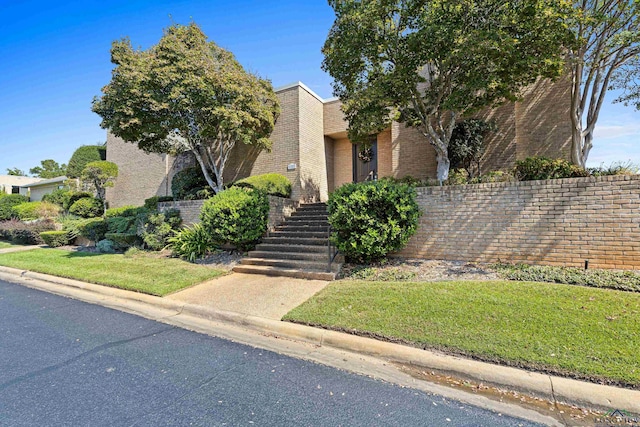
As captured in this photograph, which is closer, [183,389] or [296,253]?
[183,389]

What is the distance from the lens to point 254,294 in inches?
229

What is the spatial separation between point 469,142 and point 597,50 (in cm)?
347

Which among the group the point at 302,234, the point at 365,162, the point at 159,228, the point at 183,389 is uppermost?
the point at 365,162

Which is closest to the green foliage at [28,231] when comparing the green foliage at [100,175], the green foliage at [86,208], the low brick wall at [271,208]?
the green foliage at [86,208]

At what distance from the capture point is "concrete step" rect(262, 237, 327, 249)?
26.5 feet

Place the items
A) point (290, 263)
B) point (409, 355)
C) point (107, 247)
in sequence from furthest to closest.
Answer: point (107, 247), point (290, 263), point (409, 355)

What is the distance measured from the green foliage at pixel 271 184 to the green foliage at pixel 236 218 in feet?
5.82

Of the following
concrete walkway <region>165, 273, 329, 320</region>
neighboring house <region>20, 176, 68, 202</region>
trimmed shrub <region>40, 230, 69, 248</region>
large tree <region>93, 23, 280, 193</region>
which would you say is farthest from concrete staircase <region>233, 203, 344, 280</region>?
neighboring house <region>20, 176, 68, 202</region>

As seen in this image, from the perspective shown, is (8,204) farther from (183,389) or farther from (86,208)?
(183,389)

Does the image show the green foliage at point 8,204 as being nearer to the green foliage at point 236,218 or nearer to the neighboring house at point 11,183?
the neighboring house at point 11,183

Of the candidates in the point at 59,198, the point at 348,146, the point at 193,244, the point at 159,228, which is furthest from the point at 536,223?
the point at 59,198

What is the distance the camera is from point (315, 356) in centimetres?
364

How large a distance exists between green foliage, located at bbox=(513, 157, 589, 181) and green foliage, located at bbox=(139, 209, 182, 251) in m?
10.1

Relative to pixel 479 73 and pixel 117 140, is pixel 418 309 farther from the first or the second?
pixel 117 140
